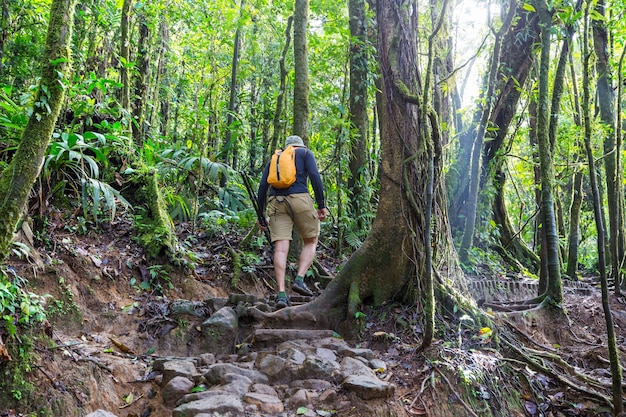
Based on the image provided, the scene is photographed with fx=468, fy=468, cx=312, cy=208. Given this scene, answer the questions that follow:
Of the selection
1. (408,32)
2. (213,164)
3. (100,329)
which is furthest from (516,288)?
(100,329)

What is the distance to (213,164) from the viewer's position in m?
8.73

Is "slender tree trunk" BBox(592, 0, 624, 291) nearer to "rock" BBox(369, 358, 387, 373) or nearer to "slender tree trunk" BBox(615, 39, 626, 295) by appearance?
"slender tree trunk" BBox(615, 39, 626, 295)

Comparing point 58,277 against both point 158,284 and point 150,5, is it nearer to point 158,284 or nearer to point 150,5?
point 158,284

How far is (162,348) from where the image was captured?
5.11 metres

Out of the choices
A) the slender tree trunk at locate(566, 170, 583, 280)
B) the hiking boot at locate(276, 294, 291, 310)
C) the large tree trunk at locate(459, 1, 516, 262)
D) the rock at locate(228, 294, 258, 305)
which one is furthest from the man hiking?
the slender tree trunk at locate(566, 170, 583, 280)

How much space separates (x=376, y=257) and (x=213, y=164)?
431 cm

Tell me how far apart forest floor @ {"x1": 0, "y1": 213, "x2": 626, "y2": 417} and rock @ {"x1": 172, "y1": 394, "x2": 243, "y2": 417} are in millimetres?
382

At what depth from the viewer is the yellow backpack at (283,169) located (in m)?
6.11

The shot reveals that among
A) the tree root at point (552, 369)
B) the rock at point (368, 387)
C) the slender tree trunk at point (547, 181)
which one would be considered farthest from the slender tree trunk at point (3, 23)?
the tree root at point (552, 369)

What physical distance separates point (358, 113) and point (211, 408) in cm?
773

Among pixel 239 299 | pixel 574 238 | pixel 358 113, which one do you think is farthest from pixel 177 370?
pixel 574 238

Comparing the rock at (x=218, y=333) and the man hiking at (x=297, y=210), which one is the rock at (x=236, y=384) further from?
the man hiking at (x=297, y=210)

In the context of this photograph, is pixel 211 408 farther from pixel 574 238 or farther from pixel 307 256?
pixel 574 238

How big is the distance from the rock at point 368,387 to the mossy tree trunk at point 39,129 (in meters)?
2.95
